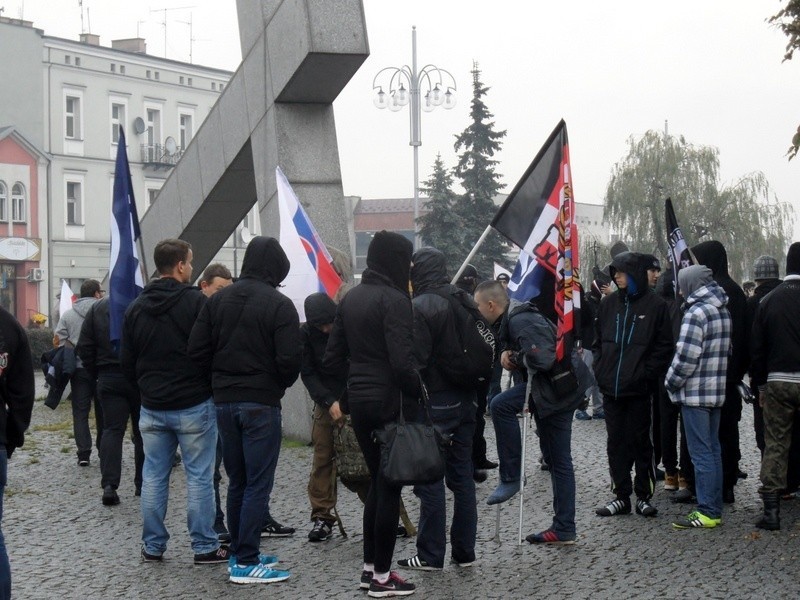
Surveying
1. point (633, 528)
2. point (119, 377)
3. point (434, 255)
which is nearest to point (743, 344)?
point (633, 528)

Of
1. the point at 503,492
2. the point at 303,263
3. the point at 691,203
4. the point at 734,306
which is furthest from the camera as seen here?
the point at 691,203

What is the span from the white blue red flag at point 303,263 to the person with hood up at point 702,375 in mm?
2725

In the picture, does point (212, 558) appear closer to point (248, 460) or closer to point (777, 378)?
point (248, 460)

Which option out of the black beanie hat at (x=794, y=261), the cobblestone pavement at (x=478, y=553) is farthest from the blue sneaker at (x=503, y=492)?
the black beanie hat at (x=794, y=261)

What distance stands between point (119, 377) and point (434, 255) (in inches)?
163

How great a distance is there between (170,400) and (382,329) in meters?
1.63

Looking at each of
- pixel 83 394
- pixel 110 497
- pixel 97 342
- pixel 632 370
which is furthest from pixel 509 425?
pixel 83 394

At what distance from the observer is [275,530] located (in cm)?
893

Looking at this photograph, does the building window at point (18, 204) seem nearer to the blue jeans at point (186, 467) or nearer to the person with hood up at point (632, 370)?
the person with hood up at point (632, 370)

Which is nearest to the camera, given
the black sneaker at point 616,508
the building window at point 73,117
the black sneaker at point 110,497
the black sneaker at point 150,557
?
the black sneaker at point 150,557

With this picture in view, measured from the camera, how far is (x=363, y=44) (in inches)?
516

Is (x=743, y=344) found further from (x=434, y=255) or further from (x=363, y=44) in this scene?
(x=363, y=44)

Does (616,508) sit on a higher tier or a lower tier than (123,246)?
lower

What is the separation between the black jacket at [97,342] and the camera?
10.8 m
